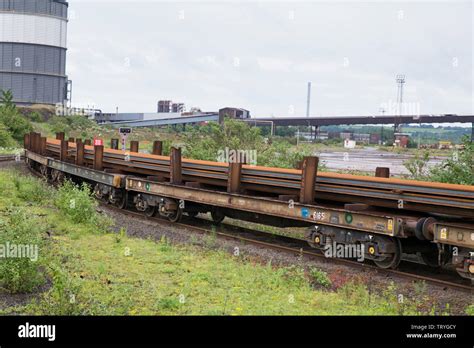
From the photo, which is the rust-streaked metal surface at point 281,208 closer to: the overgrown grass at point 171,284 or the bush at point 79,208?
the overgrown grass at point 171,284

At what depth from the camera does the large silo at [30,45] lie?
100 meters

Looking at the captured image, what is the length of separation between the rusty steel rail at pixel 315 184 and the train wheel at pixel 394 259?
708mm

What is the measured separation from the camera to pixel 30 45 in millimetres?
100688

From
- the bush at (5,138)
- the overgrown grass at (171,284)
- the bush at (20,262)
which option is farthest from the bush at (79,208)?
the bush at (5,138)

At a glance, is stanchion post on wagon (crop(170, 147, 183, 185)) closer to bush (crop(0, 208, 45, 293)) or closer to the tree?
bush (crop(0, 208, 45, 293))

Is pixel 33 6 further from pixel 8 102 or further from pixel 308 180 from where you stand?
pixel 308 180

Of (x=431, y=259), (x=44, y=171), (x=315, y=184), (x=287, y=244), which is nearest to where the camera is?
(x=431, y=259)

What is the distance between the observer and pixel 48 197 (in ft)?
62.5

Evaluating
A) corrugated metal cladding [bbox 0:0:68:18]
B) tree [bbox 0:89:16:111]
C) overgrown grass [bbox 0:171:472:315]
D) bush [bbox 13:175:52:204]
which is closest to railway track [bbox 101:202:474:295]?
overgrown grass [bbox 0:171:472:315]

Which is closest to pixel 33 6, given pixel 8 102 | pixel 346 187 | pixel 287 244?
pixel 8 102

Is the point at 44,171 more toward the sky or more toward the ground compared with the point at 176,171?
more toward the ground

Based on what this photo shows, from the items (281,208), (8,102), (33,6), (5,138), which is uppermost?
(33,6)

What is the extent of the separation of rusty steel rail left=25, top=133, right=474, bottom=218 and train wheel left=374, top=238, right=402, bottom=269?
0.71 meters

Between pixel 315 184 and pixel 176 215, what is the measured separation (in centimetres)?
514
